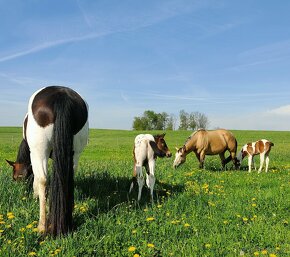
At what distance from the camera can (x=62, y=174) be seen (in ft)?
17.1

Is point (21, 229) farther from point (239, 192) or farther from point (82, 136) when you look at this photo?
point (239, 192)

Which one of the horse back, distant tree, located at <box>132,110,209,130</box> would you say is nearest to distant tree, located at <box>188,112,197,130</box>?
distant tree, located at <box>132,110,209,130</box>

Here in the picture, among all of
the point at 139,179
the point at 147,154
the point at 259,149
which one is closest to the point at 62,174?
the point at 139,179

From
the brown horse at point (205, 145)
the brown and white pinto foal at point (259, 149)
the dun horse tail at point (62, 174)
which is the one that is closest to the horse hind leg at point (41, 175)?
the dun horse tail at point (62, 174)

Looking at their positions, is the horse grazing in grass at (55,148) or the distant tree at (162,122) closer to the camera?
the horse grazing in grass at (55,148)

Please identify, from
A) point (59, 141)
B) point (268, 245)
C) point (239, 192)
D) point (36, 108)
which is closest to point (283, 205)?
point (239, 192)

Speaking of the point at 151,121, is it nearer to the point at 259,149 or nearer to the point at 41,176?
the point at 259,149

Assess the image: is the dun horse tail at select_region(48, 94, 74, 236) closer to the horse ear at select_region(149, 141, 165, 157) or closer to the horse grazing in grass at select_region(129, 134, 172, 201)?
the horse grazing in grass at select_region(129, 134, 172, 201)

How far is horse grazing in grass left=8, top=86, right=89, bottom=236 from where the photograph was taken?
509 cm

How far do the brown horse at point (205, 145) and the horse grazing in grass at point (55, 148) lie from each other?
9.53 meters

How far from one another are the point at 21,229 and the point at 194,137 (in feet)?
36.7

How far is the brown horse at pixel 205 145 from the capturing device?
15.0 meters

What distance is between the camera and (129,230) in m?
5.34

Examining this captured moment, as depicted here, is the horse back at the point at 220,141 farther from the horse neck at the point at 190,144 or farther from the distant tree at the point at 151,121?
the distant tree at the point at 151,121
